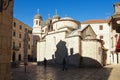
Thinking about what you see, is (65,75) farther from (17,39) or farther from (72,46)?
(17,39)

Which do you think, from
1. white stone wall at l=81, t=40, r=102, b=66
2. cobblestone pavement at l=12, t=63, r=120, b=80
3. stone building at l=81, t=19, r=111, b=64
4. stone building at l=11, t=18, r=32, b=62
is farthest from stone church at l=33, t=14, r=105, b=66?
stone building at l=81, t=19, r=111, b=64

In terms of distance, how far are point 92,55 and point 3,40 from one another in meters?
26.2

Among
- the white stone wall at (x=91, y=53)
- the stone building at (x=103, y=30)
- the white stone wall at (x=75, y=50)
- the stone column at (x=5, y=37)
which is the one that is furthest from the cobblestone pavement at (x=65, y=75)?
the stone building at (x=103, y=30)

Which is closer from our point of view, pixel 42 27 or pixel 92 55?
pixel 92 55

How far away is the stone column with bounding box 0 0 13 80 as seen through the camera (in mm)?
6422

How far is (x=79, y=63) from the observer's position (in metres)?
30.7

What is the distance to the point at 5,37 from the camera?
6.60m

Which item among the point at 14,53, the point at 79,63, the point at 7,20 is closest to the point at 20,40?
the point at 14,53

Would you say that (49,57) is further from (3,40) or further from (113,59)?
(3,40)

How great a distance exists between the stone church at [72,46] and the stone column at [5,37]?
24.5 meters

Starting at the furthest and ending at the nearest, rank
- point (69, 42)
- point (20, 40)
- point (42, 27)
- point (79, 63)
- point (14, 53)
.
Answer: point (42, 27) → point (20, 40) → point (14, 53) → point (69, 42) → point (79, 63)

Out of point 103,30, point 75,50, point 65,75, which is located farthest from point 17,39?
point 65,75

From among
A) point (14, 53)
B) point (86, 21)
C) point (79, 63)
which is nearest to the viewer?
point (79, 63)

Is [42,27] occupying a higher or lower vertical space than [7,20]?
higher
